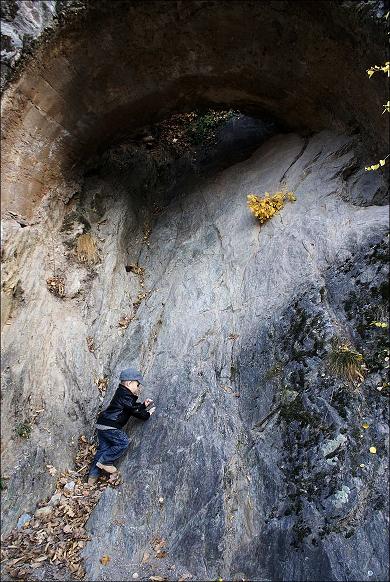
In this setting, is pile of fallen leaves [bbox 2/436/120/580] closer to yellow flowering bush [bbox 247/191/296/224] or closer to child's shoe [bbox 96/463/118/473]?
child's shoe [bbox 96/463/118/473]

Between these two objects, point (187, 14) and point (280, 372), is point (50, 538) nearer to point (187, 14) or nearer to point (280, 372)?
point (280, 372)

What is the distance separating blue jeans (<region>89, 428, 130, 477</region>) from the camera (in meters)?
5.91

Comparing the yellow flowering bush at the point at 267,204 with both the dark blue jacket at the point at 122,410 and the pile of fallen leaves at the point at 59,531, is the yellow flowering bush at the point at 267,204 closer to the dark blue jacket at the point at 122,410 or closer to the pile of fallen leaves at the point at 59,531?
the dark blue jacket at the point at 122,410

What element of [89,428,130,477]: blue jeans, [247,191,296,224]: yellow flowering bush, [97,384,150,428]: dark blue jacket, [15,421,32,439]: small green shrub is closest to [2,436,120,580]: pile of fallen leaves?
[89,428,130,477]: blue jeans

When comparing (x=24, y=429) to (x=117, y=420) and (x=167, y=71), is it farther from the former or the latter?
(x=167, y=71)

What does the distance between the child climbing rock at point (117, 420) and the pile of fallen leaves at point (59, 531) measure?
0.70 ft

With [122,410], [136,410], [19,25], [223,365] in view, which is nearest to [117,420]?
[122,410]

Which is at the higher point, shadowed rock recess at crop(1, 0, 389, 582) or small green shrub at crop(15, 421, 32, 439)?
shadowed rock recess at crop(1, 0, 389, 582)

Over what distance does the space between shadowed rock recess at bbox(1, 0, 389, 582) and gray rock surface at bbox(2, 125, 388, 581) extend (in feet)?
0.08

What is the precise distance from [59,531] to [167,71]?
701 cm

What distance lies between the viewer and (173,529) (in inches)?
204

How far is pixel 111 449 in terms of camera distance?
595cm

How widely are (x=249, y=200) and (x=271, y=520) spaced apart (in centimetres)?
488

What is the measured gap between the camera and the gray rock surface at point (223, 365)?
4820mm
